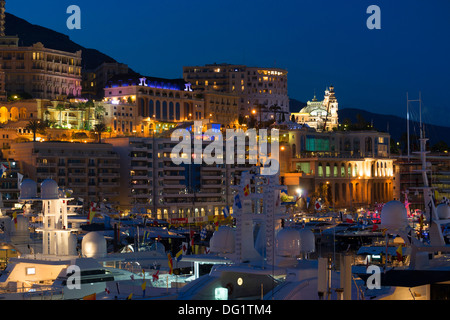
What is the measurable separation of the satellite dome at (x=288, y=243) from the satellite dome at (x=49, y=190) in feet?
44.3

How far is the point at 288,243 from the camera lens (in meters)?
28.2

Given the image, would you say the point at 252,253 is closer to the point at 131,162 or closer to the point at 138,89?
the point at 131,162

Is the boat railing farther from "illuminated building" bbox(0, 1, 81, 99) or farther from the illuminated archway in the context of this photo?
"illuminated building" bbox(0, 1, 81, 99)

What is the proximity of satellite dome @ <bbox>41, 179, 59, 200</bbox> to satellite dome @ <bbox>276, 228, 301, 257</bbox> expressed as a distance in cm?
1350

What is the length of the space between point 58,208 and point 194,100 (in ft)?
321

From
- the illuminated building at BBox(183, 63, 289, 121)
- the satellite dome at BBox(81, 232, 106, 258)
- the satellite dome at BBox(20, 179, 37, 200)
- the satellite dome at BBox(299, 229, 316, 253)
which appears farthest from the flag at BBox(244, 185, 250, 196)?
the illuminated building at BBox(183, 63, 289, 121)

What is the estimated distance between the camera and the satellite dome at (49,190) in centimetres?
3744

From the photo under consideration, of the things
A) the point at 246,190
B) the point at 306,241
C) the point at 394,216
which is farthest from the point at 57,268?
the point at 394,216

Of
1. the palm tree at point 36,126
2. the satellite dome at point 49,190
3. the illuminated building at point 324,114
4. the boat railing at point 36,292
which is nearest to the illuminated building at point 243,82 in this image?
the illuminated building at point 324,114

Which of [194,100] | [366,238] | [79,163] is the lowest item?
[366,238]

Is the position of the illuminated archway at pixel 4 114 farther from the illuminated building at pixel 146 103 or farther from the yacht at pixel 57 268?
the yacht at pixel 57 268

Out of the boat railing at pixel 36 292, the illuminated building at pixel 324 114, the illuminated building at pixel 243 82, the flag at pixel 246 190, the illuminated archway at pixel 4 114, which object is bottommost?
the boat railing at pixel 36 292
